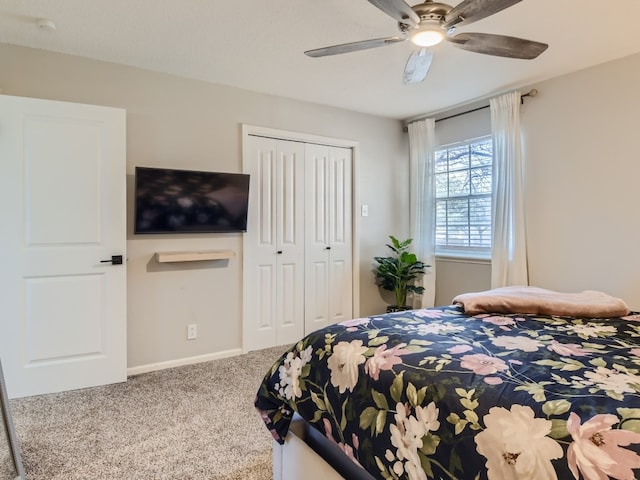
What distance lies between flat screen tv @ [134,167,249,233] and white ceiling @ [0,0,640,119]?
87cm

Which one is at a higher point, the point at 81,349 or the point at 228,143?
the point at 228,143

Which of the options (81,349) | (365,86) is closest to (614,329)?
(365,86)

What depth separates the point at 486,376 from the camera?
1038 mm

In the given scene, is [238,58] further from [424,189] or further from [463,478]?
[463,478]

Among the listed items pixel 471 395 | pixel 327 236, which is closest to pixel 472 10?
pixel 471 395

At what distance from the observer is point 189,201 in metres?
3.12

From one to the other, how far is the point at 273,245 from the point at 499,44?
2.46 m

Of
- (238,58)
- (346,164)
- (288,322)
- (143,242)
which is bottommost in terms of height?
(288,322)

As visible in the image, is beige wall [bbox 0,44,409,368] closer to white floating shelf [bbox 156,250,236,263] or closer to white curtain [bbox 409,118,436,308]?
white floating shelf [bbox 156,250,236,263]

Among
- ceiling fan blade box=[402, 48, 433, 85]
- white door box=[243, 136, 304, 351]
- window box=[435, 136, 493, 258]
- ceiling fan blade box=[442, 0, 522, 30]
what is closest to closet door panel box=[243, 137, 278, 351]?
white door box=[243, 136, 304, 351]

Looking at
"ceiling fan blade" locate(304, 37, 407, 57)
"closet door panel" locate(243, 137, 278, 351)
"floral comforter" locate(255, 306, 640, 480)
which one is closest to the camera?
"floral comforter" locate(255, 306, 640, 480)

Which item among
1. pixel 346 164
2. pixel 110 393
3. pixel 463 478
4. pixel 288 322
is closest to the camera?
pixel 463 478

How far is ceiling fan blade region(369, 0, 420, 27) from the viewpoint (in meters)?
1.62

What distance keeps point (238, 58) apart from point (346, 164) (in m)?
1.71
